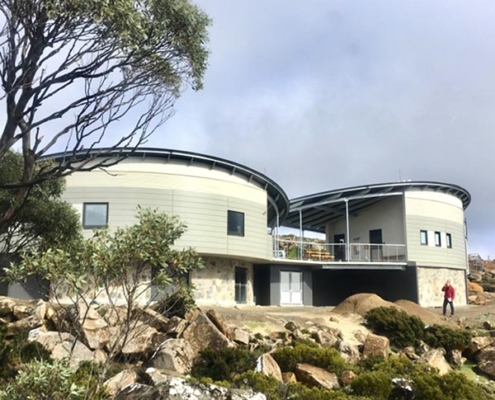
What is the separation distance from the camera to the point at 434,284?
33031 millimetres

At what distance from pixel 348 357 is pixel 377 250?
59.8ft

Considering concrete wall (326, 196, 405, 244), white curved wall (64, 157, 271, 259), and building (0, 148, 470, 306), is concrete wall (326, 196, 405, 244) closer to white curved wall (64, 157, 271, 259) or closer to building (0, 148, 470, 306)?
building (0, 148, 470, 306)

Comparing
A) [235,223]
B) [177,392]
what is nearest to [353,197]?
[235,223]

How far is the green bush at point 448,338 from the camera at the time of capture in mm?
19094

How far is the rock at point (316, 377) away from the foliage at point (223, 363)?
1102 millimetres

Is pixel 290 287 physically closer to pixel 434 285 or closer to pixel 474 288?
pixel 434 285

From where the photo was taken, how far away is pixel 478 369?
17750mm

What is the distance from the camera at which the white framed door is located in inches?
1177

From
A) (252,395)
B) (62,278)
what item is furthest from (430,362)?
(62,278)

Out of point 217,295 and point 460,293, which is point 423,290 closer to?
point 460,293

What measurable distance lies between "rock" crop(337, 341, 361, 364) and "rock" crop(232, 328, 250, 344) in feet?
9.01

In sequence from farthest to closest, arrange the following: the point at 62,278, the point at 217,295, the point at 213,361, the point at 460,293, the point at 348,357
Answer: the point at 460,293, the point at 217,295, the point at 348,357, the point at 213,361, the point at 62,278

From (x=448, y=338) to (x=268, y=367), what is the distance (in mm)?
10085

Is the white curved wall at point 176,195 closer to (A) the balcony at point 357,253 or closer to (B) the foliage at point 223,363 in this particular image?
(A) the balcony at point 357,253
